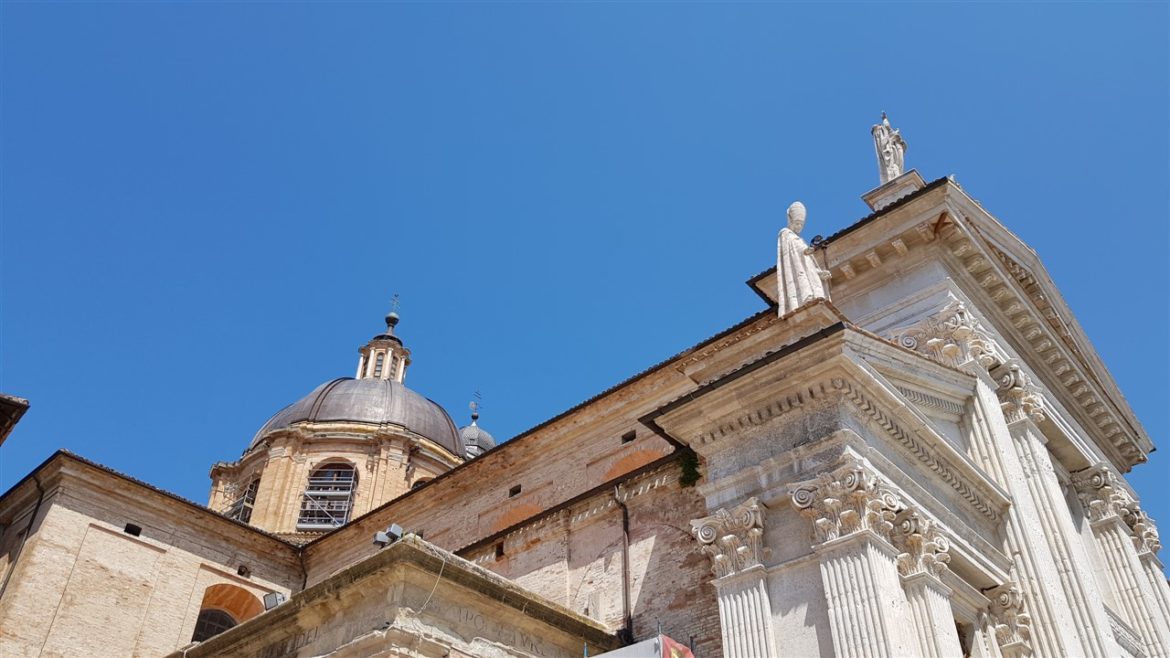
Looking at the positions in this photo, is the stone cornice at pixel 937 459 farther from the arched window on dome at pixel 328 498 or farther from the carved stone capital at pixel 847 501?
the arched window on dome at pixel 328 498

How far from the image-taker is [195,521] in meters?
21.1

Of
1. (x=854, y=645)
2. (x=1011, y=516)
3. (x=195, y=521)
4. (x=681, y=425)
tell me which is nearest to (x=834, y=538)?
(x=854, y=645)

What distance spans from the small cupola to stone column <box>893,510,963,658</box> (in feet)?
101

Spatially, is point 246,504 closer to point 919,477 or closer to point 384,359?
point 384,359

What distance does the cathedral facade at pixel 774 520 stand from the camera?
970cm

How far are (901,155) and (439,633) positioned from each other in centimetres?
1398

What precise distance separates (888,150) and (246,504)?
77.9ft

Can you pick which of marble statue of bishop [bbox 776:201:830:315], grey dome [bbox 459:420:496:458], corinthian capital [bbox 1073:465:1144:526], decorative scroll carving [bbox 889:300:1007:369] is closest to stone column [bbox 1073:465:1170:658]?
corinthian capital [bbox 1073:465:1144:526]

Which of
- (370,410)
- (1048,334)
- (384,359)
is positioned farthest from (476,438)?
(1048,334)

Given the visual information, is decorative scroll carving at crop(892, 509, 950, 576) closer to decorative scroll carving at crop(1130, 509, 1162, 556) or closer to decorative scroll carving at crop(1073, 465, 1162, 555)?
decorative scroll carving at crop(1073, 465, 1162, 555)

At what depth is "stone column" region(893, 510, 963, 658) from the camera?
9.27 metres

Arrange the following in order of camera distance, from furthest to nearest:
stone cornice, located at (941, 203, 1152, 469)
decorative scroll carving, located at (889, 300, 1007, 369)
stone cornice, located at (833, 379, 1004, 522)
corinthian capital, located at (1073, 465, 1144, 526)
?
corinthian capital, located at (1073, 465, 1144, 526)
stone cornice, located at (941, 203, 1152, 469)
decorative scroll carving, located at (889, 300, 1007, 369)
stone cornice, located at (833, 379, 1004, 522)

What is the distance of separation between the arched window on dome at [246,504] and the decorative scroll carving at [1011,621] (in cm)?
2545

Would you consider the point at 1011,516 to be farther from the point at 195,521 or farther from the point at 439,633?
the point at 195,521
